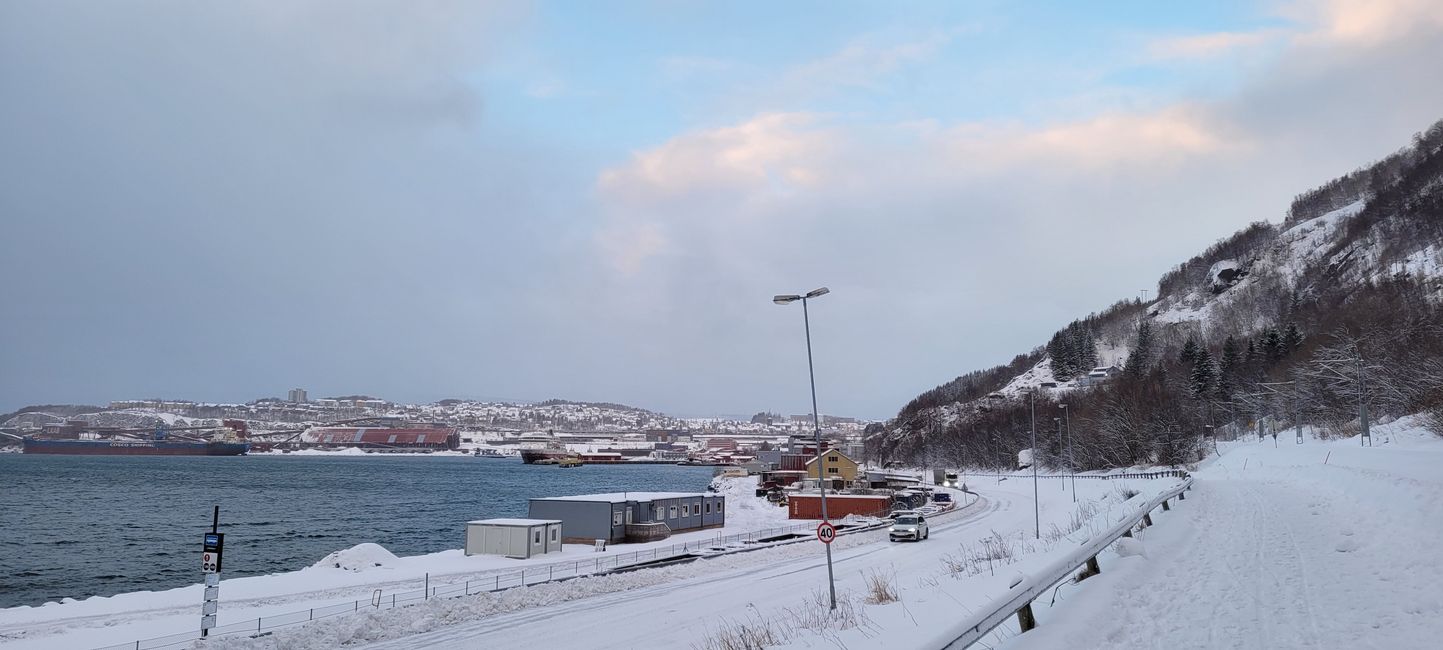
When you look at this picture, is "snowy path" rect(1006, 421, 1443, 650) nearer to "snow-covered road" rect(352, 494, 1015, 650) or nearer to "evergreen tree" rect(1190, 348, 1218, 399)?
"snow-covered road" rect(352, 494, 1015, 650)

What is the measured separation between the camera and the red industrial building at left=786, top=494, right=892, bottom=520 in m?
67.6

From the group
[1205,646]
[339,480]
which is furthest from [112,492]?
[1205,646]

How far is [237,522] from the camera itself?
7219 centimetres

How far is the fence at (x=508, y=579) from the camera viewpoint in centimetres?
2506

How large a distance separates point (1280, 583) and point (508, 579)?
31.8m

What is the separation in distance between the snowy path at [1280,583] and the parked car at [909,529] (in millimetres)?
23777

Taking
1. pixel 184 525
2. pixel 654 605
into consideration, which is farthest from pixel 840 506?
pixel 184 525

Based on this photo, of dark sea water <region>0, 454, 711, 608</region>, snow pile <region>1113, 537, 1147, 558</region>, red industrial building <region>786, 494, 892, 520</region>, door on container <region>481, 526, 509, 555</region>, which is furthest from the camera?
red industrial building <region>786, 494, 892, 520</region>

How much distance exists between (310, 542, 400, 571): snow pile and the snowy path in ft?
125

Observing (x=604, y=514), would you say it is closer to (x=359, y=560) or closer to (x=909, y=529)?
(x=359, y=560)

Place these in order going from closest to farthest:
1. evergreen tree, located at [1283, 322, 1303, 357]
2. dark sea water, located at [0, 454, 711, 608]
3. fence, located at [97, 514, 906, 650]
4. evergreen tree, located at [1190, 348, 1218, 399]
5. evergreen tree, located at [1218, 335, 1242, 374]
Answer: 1. fence, located at [97, 514, 906, 650]
2. dark sea water, located at [0, 454, 711, 608]
3. evergreen tree, located at [1283, 322, 1303, 357]
4. evergreen tree, located at [1190, 348, 1218, 399]
5. evergreen tree, located at [1218, 335, 1242, 374]

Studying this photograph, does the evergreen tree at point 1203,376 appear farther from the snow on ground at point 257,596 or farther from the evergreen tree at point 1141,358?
the snow on ground at point 257,596

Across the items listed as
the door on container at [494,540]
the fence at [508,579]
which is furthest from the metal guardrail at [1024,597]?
the door on container at [494,540]

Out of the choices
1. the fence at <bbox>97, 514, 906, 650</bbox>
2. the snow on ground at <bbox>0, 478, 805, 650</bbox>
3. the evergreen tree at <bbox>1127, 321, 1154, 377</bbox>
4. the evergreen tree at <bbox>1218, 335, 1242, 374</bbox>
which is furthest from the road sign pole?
the evergreen tree at <bbox>1127, 321, 1154, 377</bbox>
